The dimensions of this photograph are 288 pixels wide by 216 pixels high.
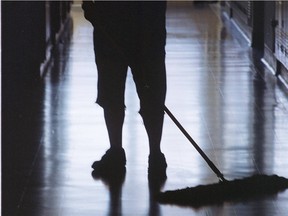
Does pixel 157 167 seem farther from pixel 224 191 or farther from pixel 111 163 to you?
pixel 224 191

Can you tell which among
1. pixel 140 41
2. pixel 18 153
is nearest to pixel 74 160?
pixel 18 153

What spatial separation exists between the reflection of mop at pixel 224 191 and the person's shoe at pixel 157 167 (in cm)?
25

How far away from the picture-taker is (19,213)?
12.4 feet

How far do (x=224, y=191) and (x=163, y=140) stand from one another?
1119 millimetres

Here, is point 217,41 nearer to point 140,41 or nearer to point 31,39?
point 31,39

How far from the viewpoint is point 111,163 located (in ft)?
15.1

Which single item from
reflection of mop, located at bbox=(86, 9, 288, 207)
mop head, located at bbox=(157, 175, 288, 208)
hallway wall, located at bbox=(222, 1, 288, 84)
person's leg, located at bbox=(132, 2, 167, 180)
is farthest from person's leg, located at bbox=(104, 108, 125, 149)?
hallway wall, located at bbox=(222, 1, 288, 84)

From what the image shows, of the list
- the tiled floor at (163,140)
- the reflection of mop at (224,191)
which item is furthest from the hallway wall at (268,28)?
the reflection of mop at (224,191)

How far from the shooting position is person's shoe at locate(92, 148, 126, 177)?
4500 millimetres

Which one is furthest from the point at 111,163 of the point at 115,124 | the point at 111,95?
the point at 111,95

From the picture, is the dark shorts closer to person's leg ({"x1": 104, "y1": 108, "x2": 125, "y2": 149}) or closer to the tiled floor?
person's leg ({"x1": 104, "y1": 108, "x2": 125, "y2": 149})

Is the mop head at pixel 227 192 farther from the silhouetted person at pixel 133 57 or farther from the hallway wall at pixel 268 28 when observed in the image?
the hallway wall at pixel 268 28

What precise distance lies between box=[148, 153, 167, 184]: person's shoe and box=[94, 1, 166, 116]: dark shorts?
0.22 metres

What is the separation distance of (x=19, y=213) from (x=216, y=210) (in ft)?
2.55
